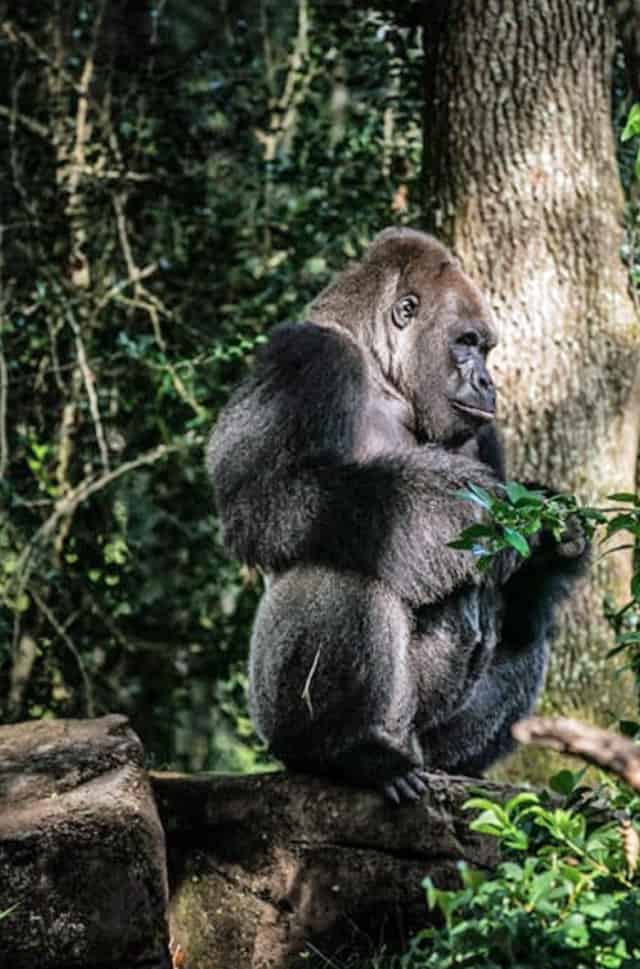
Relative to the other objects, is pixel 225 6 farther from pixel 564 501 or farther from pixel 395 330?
pixel 564 501

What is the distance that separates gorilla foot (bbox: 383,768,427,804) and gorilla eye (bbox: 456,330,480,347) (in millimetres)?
1385

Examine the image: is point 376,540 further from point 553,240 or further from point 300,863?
point 553,240

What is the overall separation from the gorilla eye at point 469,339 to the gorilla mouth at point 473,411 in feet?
0.65

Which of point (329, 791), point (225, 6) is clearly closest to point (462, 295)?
point (329, 791)

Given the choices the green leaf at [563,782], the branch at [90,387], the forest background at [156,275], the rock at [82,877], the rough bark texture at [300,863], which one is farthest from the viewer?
the forest background at [156,275]

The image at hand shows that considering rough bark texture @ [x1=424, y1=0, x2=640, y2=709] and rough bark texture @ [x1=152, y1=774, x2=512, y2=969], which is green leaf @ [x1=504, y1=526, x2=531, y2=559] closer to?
rough bark texture @ [x1=152, y1=774, x2=512, y2=969]

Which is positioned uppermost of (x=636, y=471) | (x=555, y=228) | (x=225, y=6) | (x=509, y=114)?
(x=225, y=6)

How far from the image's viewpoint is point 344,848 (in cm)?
372

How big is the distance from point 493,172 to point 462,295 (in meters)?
1.13

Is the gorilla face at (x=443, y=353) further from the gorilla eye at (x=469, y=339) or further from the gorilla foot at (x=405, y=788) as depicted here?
the gorilla foot at (x=405, y=788)

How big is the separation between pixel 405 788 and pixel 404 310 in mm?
1522

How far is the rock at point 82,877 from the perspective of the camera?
3164mm

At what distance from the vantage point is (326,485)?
4004mm

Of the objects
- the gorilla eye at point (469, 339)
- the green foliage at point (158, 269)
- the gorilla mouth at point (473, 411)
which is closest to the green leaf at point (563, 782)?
the gorilla mouth at point (473, 411)
